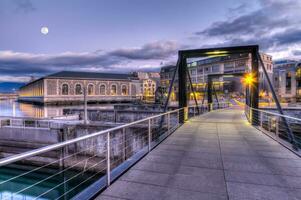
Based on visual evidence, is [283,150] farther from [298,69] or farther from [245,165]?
[298,69]

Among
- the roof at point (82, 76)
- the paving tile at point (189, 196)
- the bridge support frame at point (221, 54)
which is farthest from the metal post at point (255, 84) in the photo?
the roof at point (82, 76)

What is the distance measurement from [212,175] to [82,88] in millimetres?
72156

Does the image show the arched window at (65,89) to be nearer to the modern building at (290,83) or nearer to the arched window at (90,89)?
the arched window at (90,89)

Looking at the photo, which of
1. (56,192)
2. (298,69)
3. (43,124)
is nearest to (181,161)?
(56,192)

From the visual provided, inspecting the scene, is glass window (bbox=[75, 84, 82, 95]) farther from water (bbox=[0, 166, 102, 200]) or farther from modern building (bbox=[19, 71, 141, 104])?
water (bbox=[0, 166, 102, 200])

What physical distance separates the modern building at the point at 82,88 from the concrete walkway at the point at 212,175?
57.8 m

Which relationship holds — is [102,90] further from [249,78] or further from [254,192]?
[254,192]

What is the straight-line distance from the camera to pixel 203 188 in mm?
3139

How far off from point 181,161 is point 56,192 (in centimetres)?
896

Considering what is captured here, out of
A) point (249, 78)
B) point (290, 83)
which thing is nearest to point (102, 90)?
point (290, 83)

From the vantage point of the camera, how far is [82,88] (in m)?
70.5

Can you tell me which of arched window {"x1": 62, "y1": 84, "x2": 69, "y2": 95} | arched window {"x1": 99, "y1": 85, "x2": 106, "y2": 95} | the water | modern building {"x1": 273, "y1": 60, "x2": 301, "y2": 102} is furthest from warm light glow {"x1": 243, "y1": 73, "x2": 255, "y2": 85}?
arched window {"x1": 62, "y1": 84, "x2": 69, "y2": 95}

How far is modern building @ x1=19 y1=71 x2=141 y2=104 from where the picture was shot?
63253 millimetres

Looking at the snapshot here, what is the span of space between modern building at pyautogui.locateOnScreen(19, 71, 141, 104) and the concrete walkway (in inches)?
2276
